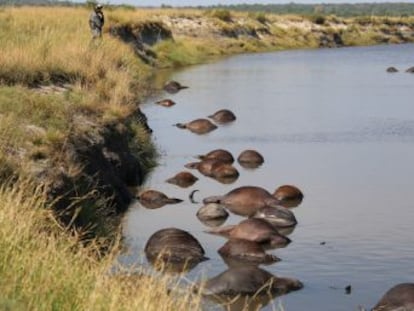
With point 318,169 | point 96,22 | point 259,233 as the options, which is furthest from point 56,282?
point 96,22

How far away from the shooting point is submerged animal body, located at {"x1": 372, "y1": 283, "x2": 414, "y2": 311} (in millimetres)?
9594

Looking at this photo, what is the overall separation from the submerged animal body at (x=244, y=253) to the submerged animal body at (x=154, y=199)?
3.19 metres

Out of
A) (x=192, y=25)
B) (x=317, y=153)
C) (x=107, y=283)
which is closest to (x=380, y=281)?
(x=107, y=283)

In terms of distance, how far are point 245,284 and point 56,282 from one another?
4.83 m

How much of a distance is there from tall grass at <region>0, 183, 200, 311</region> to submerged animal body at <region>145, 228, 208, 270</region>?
15.0 ft

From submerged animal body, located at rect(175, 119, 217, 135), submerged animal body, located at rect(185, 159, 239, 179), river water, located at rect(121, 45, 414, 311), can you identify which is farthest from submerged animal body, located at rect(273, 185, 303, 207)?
submerged animal body, located at rect(175, 119, 217, 135)

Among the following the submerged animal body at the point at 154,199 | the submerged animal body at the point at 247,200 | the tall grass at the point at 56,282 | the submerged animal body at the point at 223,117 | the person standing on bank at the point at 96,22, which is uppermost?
the tall grass at the point at 56,282

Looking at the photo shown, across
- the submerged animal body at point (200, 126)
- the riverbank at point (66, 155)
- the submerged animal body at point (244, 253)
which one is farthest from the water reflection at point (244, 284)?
the submerged animal body at point (200, 126)

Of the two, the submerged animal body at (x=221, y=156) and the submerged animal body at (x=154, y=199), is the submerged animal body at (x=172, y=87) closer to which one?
the submerged animal body at (x=221, y=156)

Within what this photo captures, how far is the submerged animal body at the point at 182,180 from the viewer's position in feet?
57.6

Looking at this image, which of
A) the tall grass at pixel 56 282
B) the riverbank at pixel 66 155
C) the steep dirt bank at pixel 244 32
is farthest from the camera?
the steep dirt bank at pixel 244 32

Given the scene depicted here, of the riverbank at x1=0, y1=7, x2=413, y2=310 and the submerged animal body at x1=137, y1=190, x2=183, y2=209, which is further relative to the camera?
the submerged animal body at x1=137, y1=190, x2=183, y2=209

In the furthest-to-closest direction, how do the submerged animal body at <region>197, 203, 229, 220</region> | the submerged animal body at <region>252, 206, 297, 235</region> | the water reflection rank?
the submerged animal body at <region>197, 203, 229, 220</region>
the submerged animal body at <region>252, 206, 297, 235</region>
the water reflection

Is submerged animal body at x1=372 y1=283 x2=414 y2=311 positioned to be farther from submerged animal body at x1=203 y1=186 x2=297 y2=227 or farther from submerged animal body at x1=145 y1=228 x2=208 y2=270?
submerged animal body at x1=203 y1=186 x2=297 y2=227
